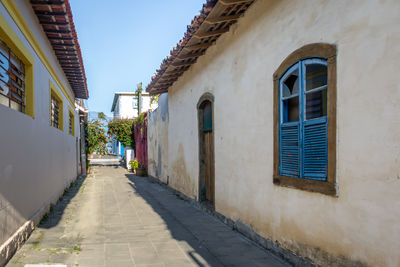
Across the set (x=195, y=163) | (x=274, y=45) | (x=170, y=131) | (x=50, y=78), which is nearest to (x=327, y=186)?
(x=274, y=45)

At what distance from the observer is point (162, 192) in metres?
11.6

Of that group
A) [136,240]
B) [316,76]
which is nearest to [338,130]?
[316,76]

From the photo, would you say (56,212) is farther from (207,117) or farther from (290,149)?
(290,149)

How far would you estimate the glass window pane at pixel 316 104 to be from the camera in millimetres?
3861

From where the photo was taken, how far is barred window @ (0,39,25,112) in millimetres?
4742

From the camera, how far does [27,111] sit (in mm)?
5902

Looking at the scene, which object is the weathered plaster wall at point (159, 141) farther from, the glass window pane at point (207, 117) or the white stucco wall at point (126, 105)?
the white stucco wall at point (126, 105)

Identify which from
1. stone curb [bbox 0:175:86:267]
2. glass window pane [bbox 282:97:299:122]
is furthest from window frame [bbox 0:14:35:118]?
glass window pane [bbox 282:97:299:122]

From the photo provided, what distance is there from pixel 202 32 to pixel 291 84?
2436 millimetres

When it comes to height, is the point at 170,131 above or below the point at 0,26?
below

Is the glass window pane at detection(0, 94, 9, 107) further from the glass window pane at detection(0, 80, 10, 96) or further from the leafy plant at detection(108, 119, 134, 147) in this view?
the leafy plant at detection(108, 119, 134, 147)

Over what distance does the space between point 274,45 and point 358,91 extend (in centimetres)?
186

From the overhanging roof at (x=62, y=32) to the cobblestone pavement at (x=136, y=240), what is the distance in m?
4.12

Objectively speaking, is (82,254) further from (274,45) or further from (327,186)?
(274,45)
